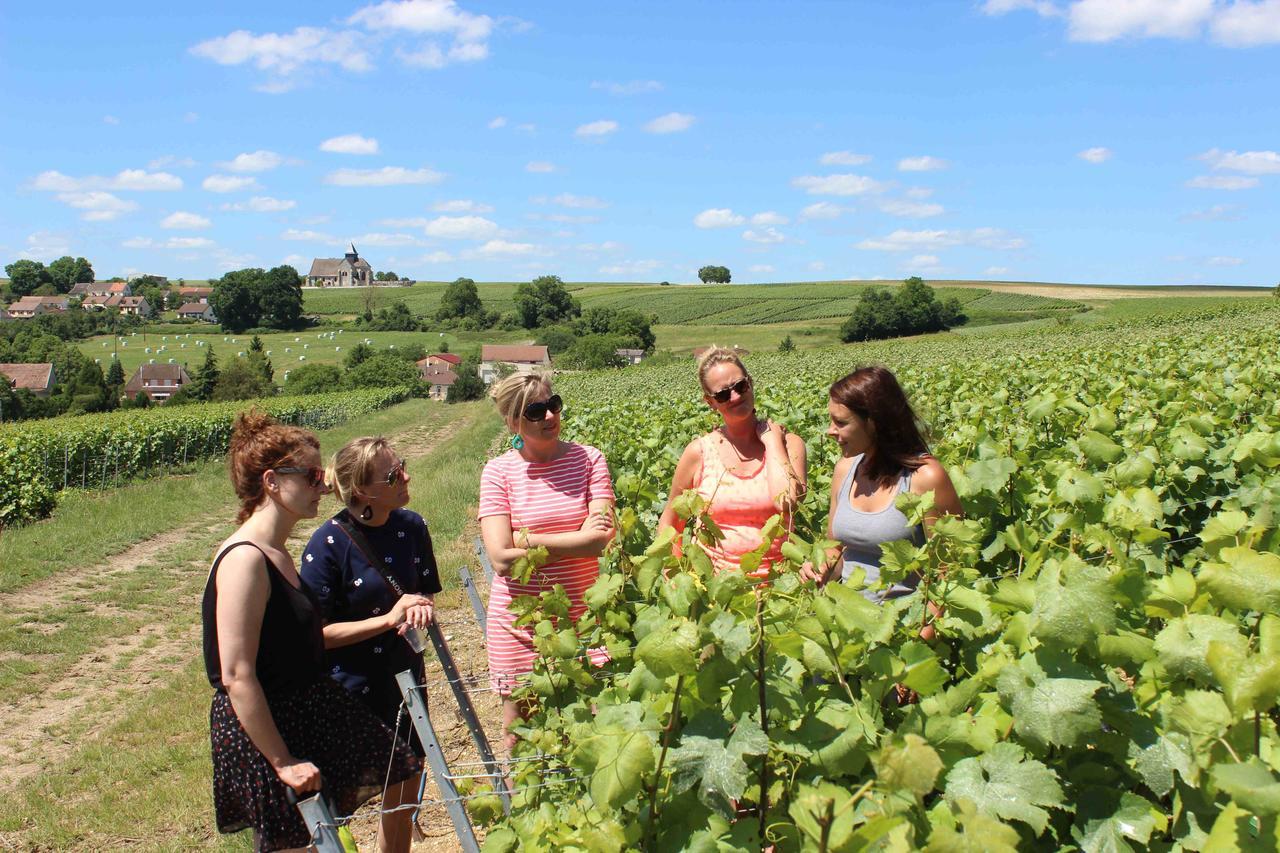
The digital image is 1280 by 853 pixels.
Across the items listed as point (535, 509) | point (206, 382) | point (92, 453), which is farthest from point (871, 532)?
point (206, 382)

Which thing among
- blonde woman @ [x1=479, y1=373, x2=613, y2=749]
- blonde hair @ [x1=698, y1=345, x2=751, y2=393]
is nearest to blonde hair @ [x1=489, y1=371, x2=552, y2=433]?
blonde woman @ [x1=479, y1=373, x2=613, y2=749]

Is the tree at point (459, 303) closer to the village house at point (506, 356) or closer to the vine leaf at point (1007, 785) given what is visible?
the village house at point (506, 356)

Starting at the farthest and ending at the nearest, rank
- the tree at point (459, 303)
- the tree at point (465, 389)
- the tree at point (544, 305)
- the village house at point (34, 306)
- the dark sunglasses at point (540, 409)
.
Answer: the village house at point (34, 306) < the tree at point (459, 303) < the tree at point (544, 305) < the tree at point (465, 389) < the dark sunglasses at point (540, 409)

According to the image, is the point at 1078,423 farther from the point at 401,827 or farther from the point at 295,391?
the point at 295,391

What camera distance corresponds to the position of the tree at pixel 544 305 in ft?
353

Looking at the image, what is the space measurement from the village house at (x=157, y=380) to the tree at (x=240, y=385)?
1076 centimetres

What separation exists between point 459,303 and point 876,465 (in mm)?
120309

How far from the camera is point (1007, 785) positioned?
137 centimetres

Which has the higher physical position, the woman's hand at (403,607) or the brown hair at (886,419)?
the brown hair at (886,419)

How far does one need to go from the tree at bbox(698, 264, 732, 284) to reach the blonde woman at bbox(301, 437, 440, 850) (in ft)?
497

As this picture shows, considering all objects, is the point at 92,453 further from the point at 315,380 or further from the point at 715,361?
the point at 315,380

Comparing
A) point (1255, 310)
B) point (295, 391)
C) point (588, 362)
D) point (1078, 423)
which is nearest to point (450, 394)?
point (588, 362)

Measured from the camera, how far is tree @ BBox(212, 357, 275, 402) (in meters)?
73.0

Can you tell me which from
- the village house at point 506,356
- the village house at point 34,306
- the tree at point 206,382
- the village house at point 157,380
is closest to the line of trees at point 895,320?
the village house at point 506,356
